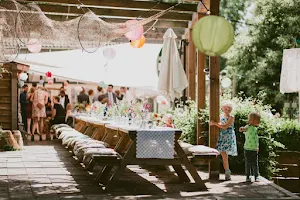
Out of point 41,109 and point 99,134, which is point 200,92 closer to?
point 99,134

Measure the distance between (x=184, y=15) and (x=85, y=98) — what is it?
5.27 metres

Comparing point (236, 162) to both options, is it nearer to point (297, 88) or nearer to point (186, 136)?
point (186, 136)

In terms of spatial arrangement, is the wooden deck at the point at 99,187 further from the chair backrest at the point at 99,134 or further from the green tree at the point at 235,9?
the green tree at the point at 235,9

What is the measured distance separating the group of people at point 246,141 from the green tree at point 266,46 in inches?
481

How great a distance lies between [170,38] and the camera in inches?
435

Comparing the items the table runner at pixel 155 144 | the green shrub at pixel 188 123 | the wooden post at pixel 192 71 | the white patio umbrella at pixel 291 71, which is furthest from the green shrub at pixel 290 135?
the table runner at pixel 155 144

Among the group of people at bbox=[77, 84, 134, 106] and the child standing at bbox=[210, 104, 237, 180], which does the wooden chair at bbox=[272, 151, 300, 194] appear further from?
the group of people at bbox=[77, 84, 134, 106]

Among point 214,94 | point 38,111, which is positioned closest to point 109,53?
point 38,111

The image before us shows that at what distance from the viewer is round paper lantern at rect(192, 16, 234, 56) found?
6305 millimetres

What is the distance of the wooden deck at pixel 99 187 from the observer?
6.70m

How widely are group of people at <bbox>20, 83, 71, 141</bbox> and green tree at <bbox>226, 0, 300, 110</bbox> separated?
823cm

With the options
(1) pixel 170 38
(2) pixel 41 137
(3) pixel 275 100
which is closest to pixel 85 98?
(2) pixel 41 137

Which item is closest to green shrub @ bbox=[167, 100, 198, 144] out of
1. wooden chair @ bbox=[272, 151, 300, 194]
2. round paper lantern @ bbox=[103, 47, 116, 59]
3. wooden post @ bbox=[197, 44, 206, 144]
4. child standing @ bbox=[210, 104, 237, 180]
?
wooden post @ bbox=[197, 44, 206, 144]

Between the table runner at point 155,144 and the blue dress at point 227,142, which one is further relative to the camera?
the blue dress at point 227,142
